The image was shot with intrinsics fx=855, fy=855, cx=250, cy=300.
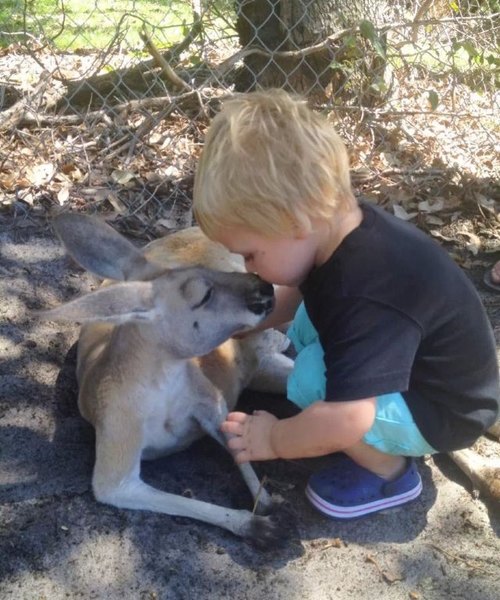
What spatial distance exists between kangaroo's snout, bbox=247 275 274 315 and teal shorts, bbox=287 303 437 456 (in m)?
0.21

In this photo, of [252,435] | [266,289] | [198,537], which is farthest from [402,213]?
[198,537]

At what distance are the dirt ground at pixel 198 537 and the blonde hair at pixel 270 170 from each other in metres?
0.96

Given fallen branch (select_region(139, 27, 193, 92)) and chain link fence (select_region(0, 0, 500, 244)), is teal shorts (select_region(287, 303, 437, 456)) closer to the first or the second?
chain link fence (select_region(0, 0, 500, 244))

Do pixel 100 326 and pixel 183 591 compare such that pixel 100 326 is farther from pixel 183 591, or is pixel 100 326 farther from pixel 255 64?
pixel 255 64

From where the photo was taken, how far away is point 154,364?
2.69 metres

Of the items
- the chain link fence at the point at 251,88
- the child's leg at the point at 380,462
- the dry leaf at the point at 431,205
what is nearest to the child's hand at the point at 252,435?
the child's leg at the point at 380,462

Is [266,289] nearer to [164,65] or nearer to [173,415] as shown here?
[173,415]

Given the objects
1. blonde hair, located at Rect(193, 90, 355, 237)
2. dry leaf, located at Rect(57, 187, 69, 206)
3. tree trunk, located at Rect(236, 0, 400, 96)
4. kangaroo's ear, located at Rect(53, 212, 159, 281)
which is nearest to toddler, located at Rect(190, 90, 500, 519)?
blonde hair, located at Rect(193, 90, 355, 237)

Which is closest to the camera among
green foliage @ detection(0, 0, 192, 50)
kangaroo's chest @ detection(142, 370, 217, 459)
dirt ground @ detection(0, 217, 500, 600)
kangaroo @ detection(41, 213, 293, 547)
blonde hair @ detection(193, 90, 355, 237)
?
blonde hair @ detection(193, 90, 355, 237)

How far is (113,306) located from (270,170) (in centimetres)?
68

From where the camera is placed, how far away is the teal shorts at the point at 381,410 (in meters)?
2.46

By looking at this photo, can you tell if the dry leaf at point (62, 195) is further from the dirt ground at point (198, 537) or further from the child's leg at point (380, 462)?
the child's leg at point (380, 462)

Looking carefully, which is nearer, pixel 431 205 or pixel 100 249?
pixel 100 249

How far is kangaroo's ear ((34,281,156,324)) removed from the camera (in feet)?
7.50
